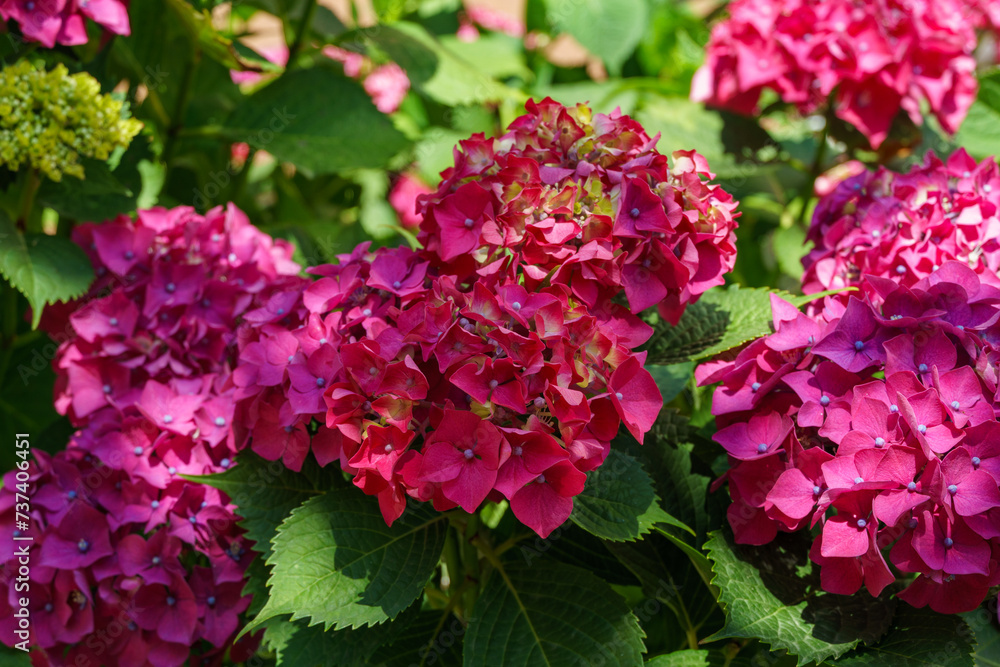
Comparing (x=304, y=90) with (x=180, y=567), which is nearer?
(x=180, y=567)

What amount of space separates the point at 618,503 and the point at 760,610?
170 millimetres

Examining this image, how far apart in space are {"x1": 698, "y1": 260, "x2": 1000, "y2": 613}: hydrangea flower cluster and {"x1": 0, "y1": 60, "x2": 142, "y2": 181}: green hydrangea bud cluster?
2.89ft

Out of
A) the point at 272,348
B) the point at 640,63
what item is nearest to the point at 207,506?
the point at 272,348

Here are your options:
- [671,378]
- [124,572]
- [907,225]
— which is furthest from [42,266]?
[907,225]

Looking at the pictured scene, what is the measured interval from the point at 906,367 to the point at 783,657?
378 mm

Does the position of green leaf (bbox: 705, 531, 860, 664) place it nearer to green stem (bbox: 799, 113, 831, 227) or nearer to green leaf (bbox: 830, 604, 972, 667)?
green leaf (bbox: 830, 604, 972, 667)

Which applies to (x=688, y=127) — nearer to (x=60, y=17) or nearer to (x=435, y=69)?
(x=435, y=69)

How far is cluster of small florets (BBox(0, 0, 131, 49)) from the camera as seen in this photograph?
1073 mm

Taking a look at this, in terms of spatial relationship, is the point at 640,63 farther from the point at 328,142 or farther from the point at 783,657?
the point at 783,657

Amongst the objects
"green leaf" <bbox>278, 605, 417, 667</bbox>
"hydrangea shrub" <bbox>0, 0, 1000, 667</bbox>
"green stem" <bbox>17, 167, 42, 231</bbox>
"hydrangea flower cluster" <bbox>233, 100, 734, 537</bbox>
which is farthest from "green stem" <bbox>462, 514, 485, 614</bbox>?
"green stem" <bbox>17, 167, 42, 231</bbox>

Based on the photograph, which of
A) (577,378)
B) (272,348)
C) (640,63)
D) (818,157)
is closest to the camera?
(577,378)

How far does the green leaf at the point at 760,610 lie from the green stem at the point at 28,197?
1038 mm

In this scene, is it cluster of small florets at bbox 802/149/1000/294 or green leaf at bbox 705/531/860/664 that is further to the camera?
cluster of small florets at bbox 802/149/1000/294

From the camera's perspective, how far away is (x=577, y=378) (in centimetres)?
74
